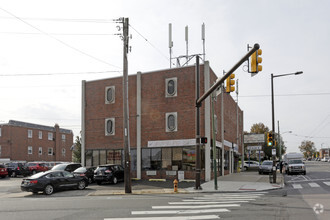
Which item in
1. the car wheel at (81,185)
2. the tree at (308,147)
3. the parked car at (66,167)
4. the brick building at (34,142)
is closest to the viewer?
the car wheel at (81,185)

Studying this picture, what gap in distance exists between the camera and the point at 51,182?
20.4m

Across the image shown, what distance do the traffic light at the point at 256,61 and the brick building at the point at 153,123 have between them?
15391 mm

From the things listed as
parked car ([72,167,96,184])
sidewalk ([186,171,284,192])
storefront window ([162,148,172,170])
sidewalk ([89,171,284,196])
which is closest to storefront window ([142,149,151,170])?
storefront window ([162,148,172,170])

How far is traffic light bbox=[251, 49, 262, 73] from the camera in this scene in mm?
12273

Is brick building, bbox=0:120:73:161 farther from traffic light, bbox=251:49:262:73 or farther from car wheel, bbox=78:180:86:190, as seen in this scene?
traffic light, bbox=251:49:262:73

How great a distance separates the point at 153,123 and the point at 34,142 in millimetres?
33490

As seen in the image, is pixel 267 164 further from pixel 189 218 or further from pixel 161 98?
pixel 189 218

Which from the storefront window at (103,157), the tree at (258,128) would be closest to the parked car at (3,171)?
the storefront window at (103,157)

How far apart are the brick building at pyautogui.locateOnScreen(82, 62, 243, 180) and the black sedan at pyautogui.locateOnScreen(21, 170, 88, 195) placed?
336 inches

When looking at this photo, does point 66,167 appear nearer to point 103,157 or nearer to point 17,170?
point 103,157

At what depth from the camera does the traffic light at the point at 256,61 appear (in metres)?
12.3

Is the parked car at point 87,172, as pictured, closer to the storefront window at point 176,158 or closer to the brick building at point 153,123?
the brick building at point 153,123

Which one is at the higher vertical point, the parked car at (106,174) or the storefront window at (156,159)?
the storefront window at (156,159)

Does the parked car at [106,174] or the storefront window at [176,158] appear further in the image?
the storefront window at [176,158]
